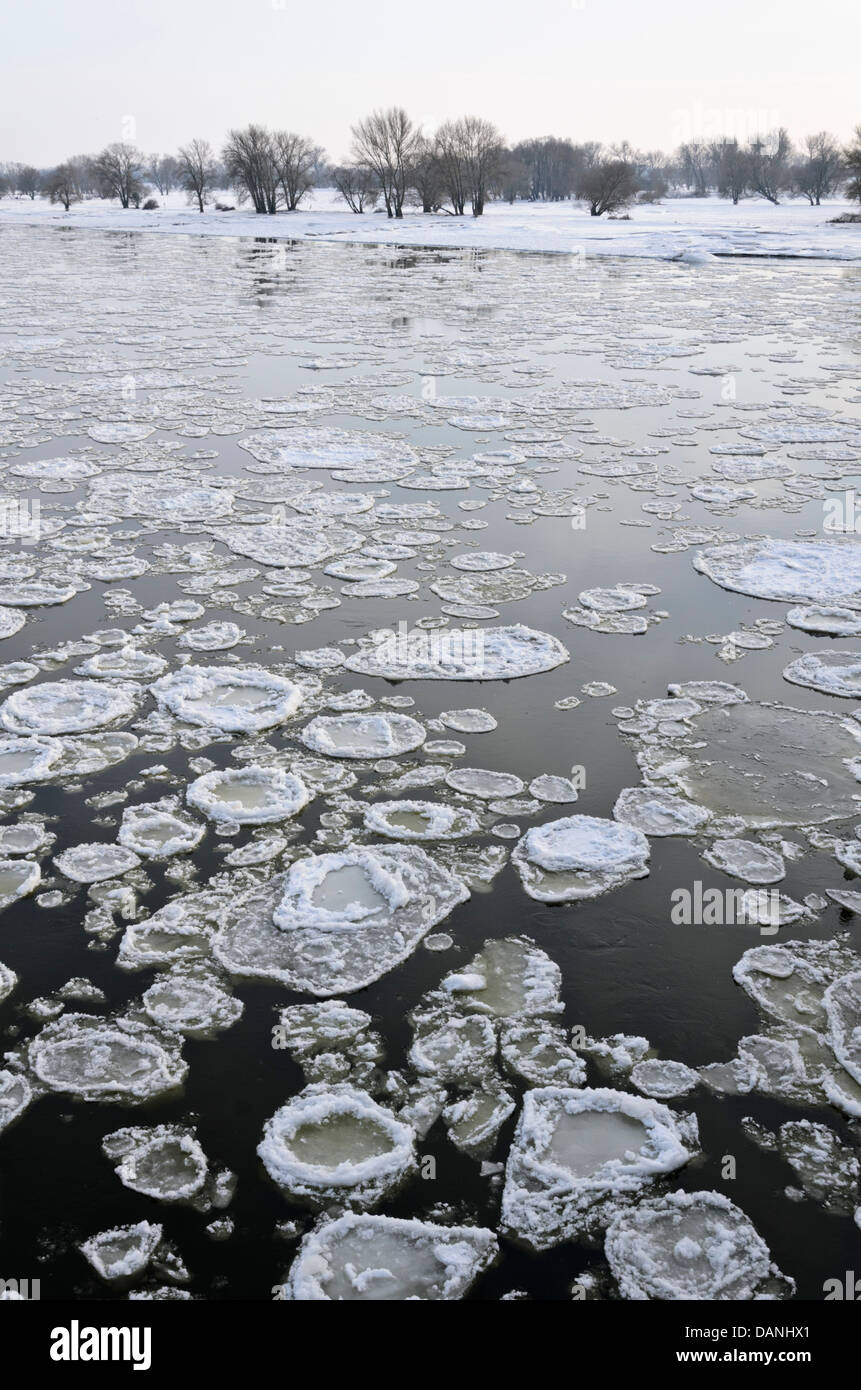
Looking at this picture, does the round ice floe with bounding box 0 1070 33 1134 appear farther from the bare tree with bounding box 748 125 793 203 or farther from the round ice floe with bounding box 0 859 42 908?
the bare tree with bounding box 748 125 793 203

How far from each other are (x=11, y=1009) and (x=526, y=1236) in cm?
152

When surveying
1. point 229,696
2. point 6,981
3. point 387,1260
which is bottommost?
point 387,1260

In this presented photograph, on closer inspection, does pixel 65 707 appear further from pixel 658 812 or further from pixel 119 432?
pixel 119 432

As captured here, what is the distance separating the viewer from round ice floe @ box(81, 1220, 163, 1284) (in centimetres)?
190

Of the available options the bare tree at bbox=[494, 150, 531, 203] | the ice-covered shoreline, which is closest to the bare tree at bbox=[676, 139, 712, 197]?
the bare tree at bbox=[494, 150, 531, 203]

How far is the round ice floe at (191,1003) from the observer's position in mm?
2496

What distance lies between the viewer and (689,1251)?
1962 mm

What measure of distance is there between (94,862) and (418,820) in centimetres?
115

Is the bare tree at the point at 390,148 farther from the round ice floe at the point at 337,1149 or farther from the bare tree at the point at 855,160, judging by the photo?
the round ice floe at the point at 337,1149

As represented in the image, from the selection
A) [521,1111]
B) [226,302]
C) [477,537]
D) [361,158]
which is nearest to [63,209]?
[361,158]

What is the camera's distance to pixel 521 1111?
2279 mm

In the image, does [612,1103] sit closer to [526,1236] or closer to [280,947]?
[526,1236]
